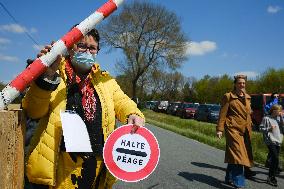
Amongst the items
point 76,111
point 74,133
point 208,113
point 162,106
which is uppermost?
point 162,106

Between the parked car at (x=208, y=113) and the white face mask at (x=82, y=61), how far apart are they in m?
30.8

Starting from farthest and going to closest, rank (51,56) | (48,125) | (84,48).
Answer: (84,48), (48,125), (51,56)

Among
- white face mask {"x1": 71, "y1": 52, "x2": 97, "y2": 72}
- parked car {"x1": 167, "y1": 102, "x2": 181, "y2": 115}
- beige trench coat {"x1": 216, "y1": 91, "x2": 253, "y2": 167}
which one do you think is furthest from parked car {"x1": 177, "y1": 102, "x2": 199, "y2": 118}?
white face mask {"x1": 71, "y1": 52, "x2": 97, "y2": 72}

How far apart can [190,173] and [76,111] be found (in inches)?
262

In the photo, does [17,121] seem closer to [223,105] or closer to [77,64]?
[77,64]

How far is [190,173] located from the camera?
9031 millimetres

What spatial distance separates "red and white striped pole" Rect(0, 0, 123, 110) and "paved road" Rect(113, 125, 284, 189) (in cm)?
506

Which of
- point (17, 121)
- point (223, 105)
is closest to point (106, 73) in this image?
point (17, 121)

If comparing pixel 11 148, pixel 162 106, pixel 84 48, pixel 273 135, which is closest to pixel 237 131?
pixel 273 135

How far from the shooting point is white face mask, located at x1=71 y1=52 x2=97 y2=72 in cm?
272

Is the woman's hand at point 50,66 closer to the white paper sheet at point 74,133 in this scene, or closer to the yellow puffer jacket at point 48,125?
the yellow puffer jacket at point 48,125

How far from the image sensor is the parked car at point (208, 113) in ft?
111

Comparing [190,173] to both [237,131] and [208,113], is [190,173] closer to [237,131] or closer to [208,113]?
[237,131]

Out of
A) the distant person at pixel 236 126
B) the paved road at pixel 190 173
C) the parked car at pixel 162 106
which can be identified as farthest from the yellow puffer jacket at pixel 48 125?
the parked car at pixel 162 106
